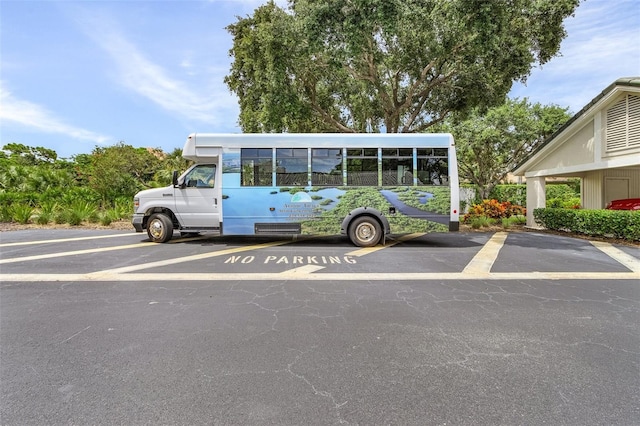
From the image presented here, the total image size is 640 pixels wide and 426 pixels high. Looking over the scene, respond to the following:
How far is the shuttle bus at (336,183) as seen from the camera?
918 cm

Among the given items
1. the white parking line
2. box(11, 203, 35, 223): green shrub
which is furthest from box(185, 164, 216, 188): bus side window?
the white parking line

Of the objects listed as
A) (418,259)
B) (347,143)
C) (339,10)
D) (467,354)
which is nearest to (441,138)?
(347,143)

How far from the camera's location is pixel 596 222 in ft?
36.7

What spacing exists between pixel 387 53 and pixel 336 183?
315 inches

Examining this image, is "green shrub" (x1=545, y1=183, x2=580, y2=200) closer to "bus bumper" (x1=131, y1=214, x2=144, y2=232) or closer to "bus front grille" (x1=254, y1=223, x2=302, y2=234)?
"bus front grille" (x1=254, y1=223, x2=302, y2=234)

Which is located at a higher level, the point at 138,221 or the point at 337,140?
the point at 337,140

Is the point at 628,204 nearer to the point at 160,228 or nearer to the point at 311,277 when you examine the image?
the point at 311,277

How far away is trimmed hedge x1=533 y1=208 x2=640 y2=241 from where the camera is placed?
10164 mm

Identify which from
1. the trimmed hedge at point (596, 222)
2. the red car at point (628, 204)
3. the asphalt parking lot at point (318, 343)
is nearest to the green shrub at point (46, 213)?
the asphalt parking lot at point (318, 343)

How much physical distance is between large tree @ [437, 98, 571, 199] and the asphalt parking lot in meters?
16.2

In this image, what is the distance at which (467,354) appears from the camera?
10.5 feet

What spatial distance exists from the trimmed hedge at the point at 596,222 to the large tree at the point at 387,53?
544cm

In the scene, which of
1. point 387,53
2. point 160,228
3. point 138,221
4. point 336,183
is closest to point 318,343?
point 336,183

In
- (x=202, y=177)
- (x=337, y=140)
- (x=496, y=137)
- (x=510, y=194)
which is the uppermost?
(x=496, y=137)
